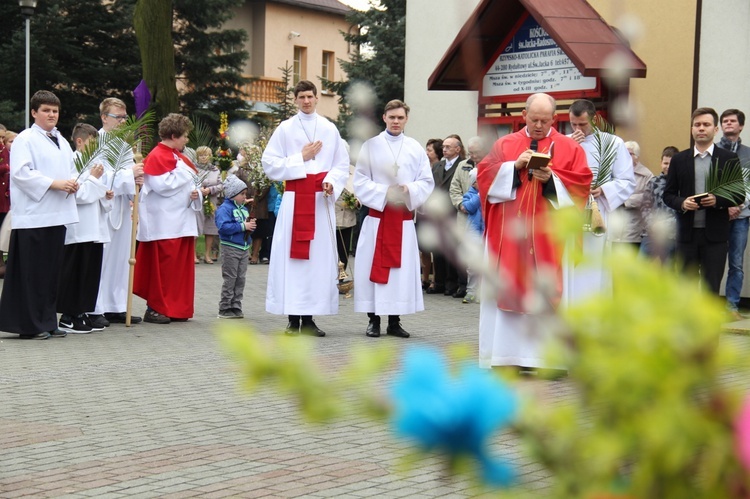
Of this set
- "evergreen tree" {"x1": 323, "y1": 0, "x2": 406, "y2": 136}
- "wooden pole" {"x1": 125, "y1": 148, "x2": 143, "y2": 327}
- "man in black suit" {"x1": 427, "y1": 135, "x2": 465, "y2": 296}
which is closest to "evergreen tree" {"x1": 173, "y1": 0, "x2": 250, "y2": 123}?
"evergreen tree" {"x1": 323, "y1": 0, "x2": 406, "y2": 136}

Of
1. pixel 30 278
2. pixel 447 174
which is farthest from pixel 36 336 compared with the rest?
pixel 447 174

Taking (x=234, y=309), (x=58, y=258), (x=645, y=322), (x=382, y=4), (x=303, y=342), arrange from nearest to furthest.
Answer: (x=645, y=322)
(x=303, y=342)
(x=58, y=258)
(x=234, y=309)
(x=382, y=4)

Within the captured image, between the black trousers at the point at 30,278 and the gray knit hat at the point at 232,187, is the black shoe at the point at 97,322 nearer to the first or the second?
the black trousers at the point at 30,278

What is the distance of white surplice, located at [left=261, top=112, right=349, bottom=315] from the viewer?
11750mm

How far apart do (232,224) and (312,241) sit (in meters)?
2.02

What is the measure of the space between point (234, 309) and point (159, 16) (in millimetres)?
13210

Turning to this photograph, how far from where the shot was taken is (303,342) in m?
1.06

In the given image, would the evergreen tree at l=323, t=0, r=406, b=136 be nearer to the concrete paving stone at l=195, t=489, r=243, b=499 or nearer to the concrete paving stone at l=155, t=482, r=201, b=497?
the concrete paving stone at l=155, t=482, r=201, b=497

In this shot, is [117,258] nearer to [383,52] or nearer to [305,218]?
[305,218]

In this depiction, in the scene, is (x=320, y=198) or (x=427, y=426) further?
(x=320, y=198)

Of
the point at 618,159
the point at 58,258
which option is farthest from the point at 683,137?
the point at 58,258

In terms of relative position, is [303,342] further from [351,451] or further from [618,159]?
[618,159]

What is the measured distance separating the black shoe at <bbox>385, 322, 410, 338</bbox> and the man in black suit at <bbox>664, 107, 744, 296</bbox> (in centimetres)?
278

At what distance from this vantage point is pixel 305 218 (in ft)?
38.5
